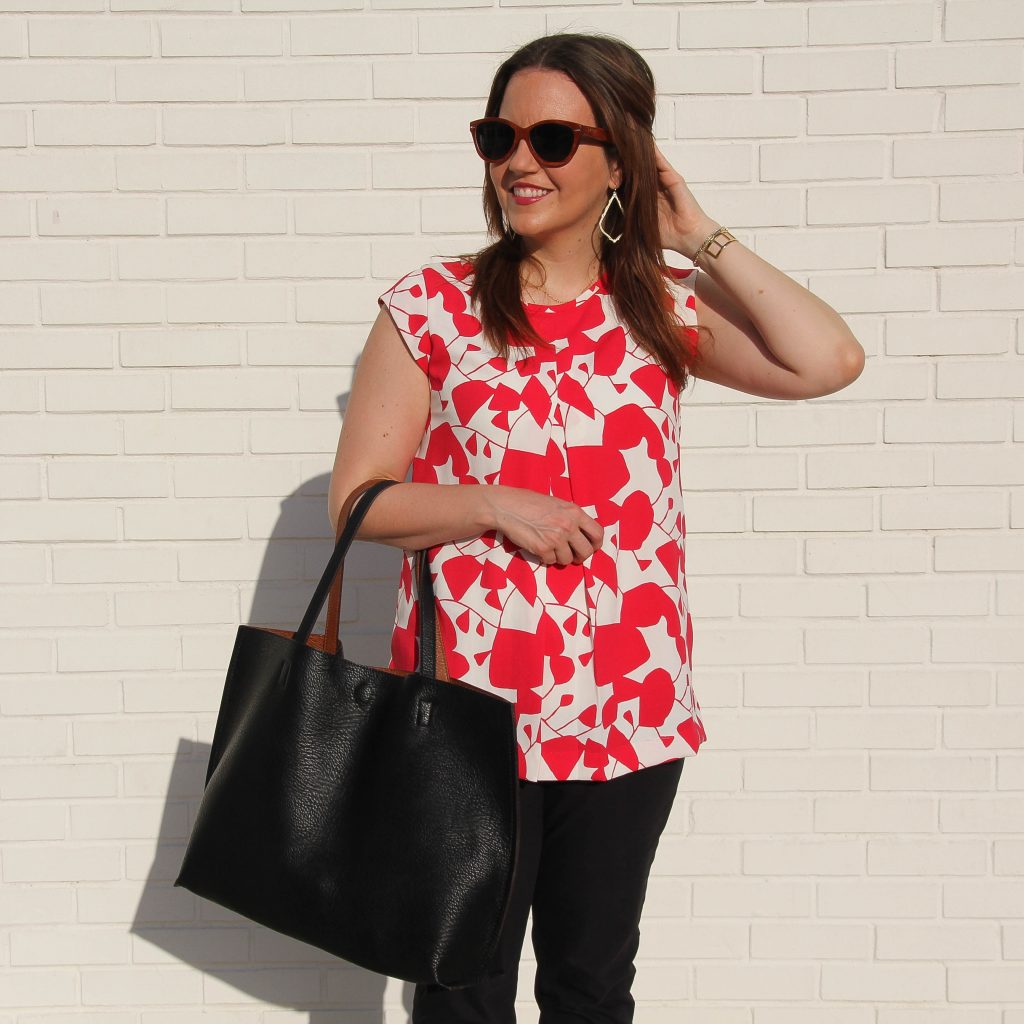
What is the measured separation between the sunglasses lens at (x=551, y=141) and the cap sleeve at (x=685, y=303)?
300 mm

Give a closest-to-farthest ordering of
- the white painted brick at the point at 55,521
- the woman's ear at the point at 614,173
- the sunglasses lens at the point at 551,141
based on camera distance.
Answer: the sunglasses lens at the point at 551,141 → the woman's ear at the point at 614,173 → the white painted brick at the point at 55,521

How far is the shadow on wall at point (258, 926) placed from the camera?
2689 millimetres

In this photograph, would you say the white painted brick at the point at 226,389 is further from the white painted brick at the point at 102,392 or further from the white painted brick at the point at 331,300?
the white painted brick at the point at 331,300

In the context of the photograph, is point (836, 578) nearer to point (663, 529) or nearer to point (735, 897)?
point (735, 897)

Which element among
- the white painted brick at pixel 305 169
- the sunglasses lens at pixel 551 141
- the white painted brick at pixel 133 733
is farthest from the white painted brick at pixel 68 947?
the sunglasses lens at pixel 551 141

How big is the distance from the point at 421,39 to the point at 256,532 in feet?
3.92

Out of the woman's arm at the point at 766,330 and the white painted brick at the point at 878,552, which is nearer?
the woman's arm at the point at 766,330

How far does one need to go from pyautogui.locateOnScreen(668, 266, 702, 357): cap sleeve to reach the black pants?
69 cm

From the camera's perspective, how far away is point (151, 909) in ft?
9.14

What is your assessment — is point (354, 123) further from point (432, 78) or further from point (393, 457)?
point (393, 457)

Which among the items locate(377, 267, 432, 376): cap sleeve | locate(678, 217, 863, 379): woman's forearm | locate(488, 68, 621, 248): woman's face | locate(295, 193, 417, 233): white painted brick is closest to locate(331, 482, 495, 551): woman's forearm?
locate(377, 267, 432, 376): cap sleeve

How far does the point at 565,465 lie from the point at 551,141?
47 cm

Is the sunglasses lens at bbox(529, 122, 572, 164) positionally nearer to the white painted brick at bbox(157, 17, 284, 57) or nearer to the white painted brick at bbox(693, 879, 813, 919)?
the white painted brick at bbox(157, 17, 284, 57)

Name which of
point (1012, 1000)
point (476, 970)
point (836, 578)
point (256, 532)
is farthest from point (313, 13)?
point (1012, 1000)
